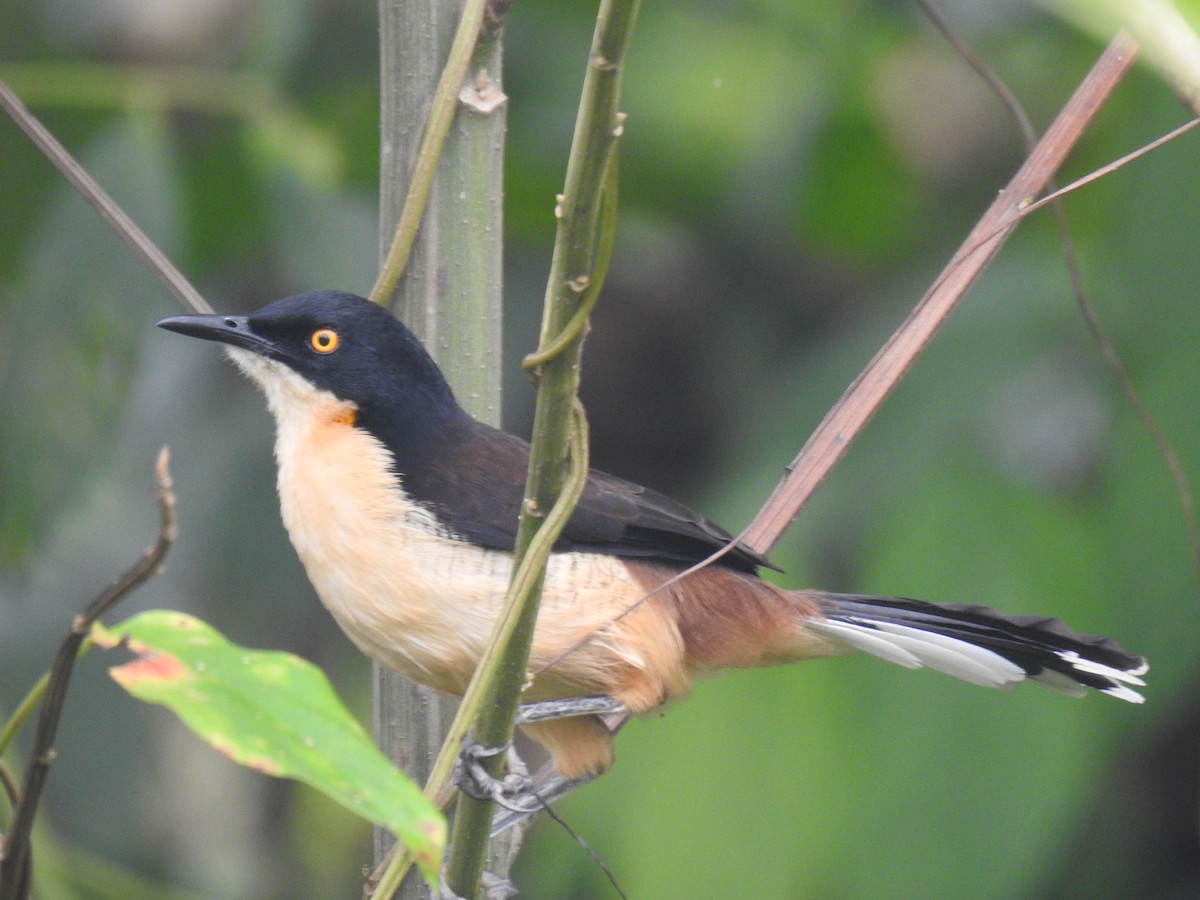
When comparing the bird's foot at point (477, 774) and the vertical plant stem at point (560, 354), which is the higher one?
the vertical plant stem at point (560, 354)

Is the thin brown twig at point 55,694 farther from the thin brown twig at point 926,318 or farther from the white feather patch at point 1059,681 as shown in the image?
the white feather patch at point 1059,681

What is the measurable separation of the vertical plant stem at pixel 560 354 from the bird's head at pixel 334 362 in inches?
44.0

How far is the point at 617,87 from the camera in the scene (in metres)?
1.26

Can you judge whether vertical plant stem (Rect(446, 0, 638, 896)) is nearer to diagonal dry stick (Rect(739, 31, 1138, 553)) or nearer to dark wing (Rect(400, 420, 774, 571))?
diagonal dry stick (Rect(739, 31, 1138, 553))

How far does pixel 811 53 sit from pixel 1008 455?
149cm

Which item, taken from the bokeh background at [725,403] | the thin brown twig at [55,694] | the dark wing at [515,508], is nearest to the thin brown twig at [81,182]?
the dark wing at [515,508]

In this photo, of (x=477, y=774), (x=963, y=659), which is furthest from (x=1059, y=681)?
(x=477, y=774)

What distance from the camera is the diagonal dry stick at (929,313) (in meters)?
2.38

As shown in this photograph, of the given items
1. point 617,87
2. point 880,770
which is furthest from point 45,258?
point 617,87

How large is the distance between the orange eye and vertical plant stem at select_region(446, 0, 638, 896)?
1.33 meters

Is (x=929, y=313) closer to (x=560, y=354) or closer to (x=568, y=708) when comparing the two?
(x=568, y=708)

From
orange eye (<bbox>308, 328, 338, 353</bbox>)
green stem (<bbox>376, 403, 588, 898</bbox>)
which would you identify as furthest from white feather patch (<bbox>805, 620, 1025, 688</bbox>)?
green stem (<bbox>376, 403, 588, 898</bbox>)

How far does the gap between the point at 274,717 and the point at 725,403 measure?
15.5 ft

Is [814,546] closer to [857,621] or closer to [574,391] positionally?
[857,621]
